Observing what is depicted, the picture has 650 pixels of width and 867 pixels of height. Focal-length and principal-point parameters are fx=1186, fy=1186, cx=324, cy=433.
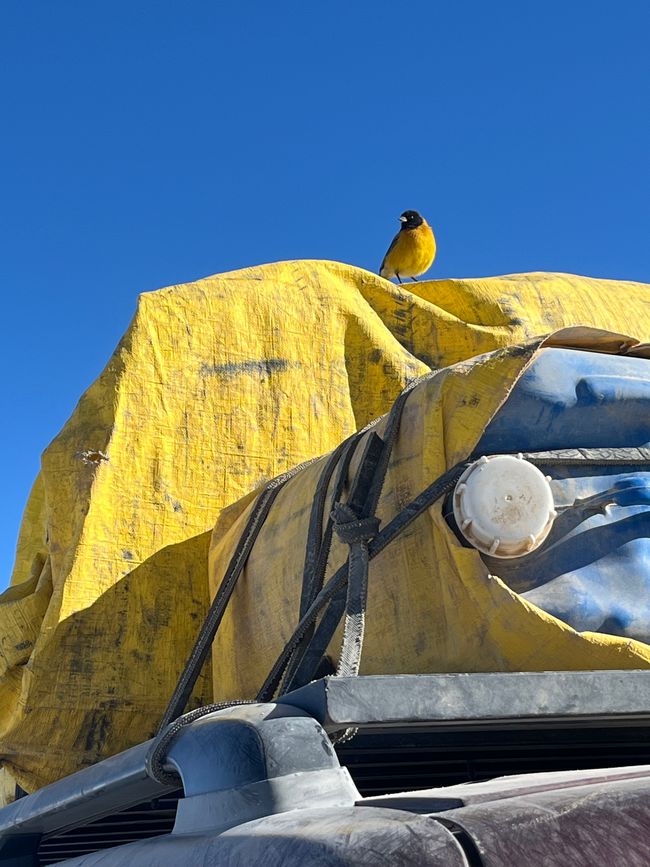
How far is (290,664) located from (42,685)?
74 centimetres

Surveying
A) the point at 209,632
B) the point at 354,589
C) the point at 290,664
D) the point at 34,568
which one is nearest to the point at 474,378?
the point at 354,589

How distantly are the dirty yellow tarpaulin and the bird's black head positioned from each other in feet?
8.88

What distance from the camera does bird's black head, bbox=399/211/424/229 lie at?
438 cm

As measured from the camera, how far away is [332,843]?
2.47 feet

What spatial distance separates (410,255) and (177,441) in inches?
79.6

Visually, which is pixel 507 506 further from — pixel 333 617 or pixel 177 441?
pixel 177 441

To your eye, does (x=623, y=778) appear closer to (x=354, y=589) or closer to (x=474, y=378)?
(x=354, y=589)

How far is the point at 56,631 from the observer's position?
2.11m

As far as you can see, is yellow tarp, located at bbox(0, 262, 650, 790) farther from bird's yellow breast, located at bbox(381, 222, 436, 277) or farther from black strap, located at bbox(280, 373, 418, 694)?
bird's yellow breast, located at bbox(381, 222, 436, 277)

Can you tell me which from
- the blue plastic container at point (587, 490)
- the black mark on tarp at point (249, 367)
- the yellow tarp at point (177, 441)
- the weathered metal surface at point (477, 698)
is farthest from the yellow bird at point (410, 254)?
the weathered metal surface at point (477, 698)

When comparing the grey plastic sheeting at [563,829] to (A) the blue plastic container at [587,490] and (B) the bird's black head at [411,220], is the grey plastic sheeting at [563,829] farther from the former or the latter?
(B) the bird's black head at [411,220]

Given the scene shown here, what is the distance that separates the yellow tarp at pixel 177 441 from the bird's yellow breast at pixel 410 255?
1.28 meters

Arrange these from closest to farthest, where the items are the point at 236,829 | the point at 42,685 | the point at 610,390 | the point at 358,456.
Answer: the point at 236,829 → the point at 610,390 → the point at 358,456 → the point at 42,685

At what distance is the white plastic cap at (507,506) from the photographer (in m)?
1.35
